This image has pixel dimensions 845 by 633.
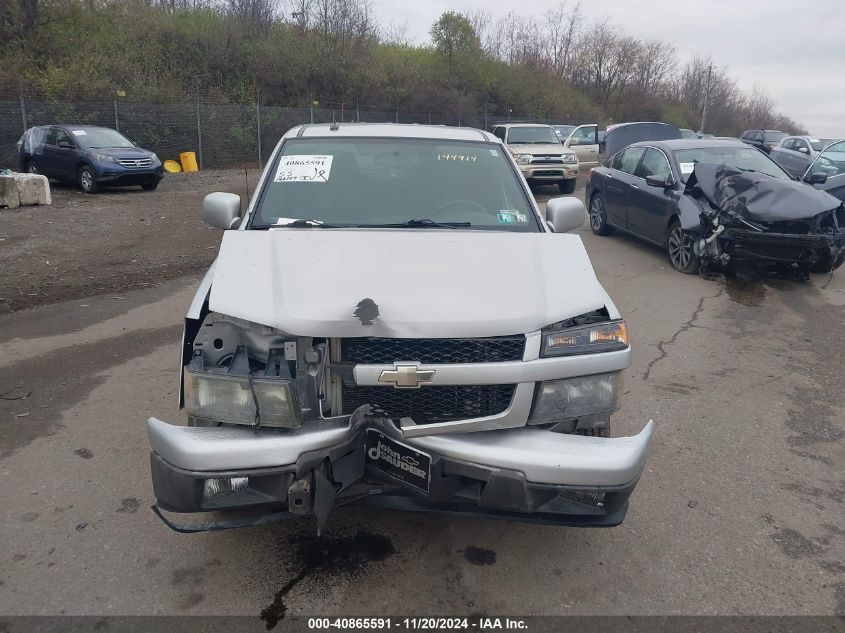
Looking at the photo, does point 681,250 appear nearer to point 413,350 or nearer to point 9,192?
point 413,350

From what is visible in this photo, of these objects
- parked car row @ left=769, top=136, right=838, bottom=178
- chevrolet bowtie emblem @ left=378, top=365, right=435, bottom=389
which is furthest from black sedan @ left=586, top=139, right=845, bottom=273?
parked car row @ left=769, top=136, right=838, bottom=178

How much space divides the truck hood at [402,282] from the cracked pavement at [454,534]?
1129mm

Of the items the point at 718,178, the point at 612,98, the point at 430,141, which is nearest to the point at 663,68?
the point at 612,98

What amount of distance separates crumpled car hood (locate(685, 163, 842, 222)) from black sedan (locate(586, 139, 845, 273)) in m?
0.01

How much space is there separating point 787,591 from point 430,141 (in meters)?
3.25

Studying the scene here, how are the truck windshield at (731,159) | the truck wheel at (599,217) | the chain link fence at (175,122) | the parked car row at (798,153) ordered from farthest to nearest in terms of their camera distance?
the chain link fence at (175,122), the parked car row at (798,153), the truck wheel at (599,217), the truck windshield at (731,159)

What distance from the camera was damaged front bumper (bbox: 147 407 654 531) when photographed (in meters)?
2.70

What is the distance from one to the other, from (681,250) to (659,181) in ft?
3.25

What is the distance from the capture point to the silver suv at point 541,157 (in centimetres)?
1747

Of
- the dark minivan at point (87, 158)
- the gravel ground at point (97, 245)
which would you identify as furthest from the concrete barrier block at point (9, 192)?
the dark minivan at point (87, 158)

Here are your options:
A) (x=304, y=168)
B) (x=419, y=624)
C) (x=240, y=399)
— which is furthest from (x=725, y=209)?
(x=240, y=399)

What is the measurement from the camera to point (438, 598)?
293 cm

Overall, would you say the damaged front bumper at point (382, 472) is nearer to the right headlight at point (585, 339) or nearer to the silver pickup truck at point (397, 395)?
the silver pickup truck at point (397, 395)

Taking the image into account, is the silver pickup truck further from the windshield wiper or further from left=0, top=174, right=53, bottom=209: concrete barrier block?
left=0, top=174, right=53, bottom=209: concrete barrier block
